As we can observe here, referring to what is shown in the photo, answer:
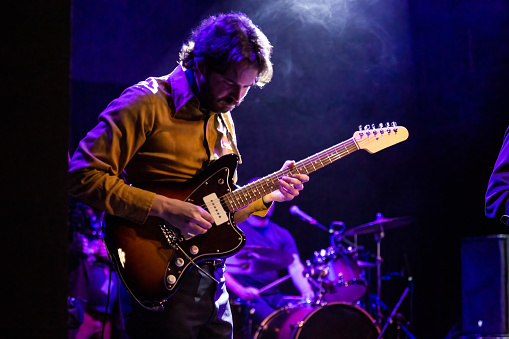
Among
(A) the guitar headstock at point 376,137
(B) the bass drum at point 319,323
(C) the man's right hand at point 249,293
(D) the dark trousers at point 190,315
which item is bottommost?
(B) the bass drum at point 319,323

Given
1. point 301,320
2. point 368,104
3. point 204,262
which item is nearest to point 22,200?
point 204,262

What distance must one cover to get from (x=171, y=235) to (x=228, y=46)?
883 mm

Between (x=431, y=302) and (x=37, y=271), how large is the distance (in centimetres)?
629

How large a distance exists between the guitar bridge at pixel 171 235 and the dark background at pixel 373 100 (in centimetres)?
321

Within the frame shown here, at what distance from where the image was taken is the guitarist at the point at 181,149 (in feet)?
7.09

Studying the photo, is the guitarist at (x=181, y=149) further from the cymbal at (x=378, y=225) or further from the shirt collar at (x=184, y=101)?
the cymbal at (x=378, y=225)

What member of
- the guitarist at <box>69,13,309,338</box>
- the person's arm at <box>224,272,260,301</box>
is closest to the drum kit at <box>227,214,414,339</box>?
the person's arm at <box>224,272,260,301</box>

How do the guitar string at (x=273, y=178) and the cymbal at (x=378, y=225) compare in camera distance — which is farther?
the cymbal at (x=378, y=225)

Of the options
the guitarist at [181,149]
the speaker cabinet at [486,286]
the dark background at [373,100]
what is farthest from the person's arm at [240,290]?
the guitarist at [181,149]

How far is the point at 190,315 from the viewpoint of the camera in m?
2.19

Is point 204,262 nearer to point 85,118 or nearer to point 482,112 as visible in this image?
point 85,118

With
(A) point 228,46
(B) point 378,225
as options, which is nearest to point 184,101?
(A) point 228,46

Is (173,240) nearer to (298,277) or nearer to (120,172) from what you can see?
(120,172)

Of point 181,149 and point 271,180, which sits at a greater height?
point 181,149
